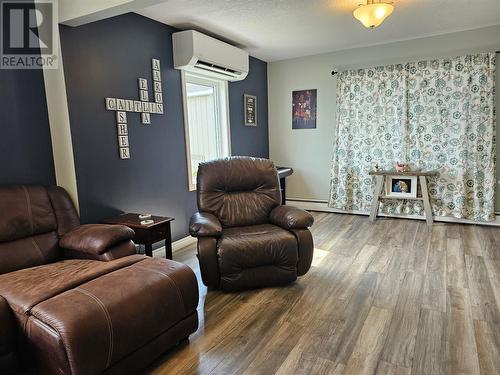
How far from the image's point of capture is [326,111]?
4.74m

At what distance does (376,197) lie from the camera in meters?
4.27

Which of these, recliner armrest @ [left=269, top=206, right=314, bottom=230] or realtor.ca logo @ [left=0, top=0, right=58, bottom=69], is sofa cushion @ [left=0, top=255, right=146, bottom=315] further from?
realtor.ca logo @ [left=0, top=0, right=58, bottom=69]

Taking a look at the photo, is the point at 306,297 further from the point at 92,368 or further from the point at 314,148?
the point at 314,148

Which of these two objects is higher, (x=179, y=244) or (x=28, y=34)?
(x=28, y=34)

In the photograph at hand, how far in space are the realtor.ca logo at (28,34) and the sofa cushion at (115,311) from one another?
1.68 meters

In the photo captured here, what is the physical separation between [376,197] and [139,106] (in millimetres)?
3081

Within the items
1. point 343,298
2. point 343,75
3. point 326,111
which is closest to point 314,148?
point 326,111

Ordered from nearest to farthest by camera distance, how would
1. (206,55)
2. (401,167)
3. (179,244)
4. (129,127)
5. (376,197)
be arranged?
(129,127) < (206,55) < (179,244) < (401,167) < (376,197)

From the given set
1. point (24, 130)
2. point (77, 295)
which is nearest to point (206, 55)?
point (24, 130)

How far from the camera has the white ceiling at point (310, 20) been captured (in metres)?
2.85

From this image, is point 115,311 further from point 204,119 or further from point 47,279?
point 204,119

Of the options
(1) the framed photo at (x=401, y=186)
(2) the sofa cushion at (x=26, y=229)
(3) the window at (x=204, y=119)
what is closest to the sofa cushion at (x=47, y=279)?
(2) the sofa cushion at (x=26, y=229)

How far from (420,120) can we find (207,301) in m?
3.44

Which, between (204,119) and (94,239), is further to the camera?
(204,119)
